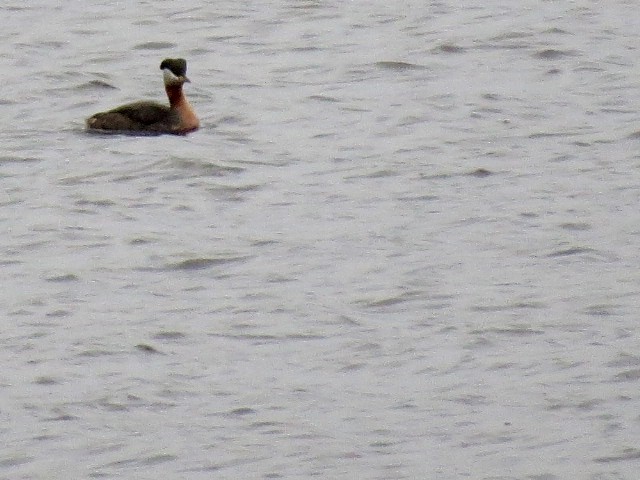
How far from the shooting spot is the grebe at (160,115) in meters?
14.0

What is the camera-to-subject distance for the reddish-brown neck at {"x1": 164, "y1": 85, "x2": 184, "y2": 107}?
558 inches

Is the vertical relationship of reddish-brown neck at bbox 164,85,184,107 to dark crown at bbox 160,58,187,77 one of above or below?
below

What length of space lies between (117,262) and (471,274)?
→ 2058 millimetres

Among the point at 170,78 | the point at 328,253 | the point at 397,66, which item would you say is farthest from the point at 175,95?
the point at 328,253

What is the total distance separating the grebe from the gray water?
6.5 inches

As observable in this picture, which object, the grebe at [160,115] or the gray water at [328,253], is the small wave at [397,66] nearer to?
the gray water at [328,253]

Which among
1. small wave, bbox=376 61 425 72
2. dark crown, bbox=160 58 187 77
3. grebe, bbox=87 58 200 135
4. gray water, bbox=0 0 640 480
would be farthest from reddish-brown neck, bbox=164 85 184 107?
small wave, bbox=376 61 425 72

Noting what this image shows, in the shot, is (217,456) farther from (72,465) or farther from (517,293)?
(517,293)

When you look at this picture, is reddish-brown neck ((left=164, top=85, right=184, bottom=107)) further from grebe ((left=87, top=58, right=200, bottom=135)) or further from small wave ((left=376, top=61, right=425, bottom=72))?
small wave ((left=376, top=61, right=425, bottom=72))

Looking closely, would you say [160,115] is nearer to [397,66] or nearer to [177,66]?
[177,66]

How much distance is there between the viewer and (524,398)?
28.5 ft

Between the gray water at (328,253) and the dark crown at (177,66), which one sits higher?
the dark crown at (177,66)

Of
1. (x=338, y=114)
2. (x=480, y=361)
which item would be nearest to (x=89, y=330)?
(x=480, y=361)

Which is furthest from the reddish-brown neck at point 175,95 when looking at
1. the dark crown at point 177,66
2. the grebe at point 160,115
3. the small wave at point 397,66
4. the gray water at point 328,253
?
the small wave at point 397,66
